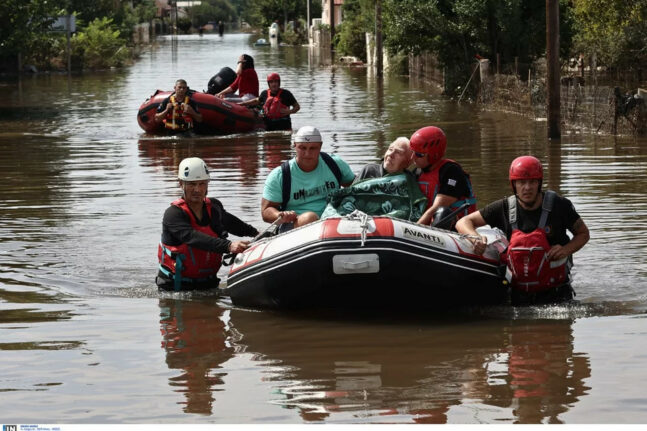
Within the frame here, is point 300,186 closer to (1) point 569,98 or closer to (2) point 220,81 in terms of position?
(1) point 569,98

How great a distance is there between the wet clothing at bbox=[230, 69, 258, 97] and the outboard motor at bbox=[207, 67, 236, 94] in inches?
10.7

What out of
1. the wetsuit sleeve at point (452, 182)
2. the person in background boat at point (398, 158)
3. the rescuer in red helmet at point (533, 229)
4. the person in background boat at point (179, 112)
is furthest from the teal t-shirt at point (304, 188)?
the person in background boat at point (179, 112)

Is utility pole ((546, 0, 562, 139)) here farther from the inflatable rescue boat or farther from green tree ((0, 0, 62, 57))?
green tree ((0, 0, 62, 57))

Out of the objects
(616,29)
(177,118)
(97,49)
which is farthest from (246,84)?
(97,49)

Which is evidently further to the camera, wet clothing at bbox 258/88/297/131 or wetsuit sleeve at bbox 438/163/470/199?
wet clothing at bbox 258/88/297/131

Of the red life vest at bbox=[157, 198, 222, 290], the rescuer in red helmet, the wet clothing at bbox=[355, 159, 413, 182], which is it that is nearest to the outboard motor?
the red life vest at bbox=[157, 198, 222, 290]

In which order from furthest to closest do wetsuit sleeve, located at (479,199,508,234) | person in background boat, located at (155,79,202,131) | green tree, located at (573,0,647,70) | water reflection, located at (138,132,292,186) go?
green tree, located at (573,0,647,70) < person in background boat, located at (155,79,202,131) < water reflection, located at (138,132,292,186) < wetsuit sleeve, located at (479,199,508,234)

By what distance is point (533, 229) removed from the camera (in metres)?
9.92

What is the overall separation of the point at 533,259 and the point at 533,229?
23 cm

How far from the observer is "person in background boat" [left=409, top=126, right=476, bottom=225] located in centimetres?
1059

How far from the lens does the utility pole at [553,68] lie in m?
22.3

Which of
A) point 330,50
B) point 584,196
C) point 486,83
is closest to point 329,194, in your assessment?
point 584,196

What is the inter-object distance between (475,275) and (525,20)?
26.2 meters

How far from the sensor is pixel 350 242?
953 centimetres
